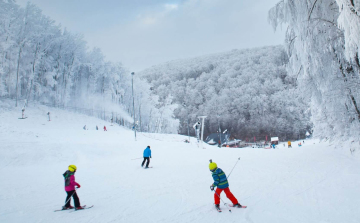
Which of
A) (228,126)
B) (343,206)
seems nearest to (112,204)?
(343,206)

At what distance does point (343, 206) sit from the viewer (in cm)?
511

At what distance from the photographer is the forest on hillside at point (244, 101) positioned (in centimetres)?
7712

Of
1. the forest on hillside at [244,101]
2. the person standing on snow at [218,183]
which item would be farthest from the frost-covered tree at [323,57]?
the forest on hillside at [244,101]

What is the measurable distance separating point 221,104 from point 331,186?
3711 inches

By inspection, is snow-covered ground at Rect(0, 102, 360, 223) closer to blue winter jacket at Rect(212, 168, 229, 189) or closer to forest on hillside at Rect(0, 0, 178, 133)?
blue winter jacket at Rect(212, 168, 229, 189)

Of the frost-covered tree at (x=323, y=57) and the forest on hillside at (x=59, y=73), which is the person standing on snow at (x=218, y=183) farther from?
the forest on hillside at (x=59, y=73)

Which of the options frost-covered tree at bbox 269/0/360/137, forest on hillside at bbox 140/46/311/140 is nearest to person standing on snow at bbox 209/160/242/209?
frost-covered tree at bbox 269/0/360/137

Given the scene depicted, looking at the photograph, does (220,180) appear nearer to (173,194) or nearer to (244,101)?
(173,194)

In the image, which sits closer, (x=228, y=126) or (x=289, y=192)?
(x=289, y=192)

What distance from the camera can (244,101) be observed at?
94312 millimetres

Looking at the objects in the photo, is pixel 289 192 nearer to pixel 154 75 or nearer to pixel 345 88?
pixel 345 88

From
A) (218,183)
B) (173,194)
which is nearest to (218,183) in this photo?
(218,183)

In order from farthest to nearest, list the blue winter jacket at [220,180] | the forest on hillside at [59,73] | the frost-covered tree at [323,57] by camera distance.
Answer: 1. the forest on hillside at [59,73]
2. the frost-covered tree at [323,57]
3. the blue winter jacket at [220,180]

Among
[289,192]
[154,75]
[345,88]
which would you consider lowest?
[289,192]
